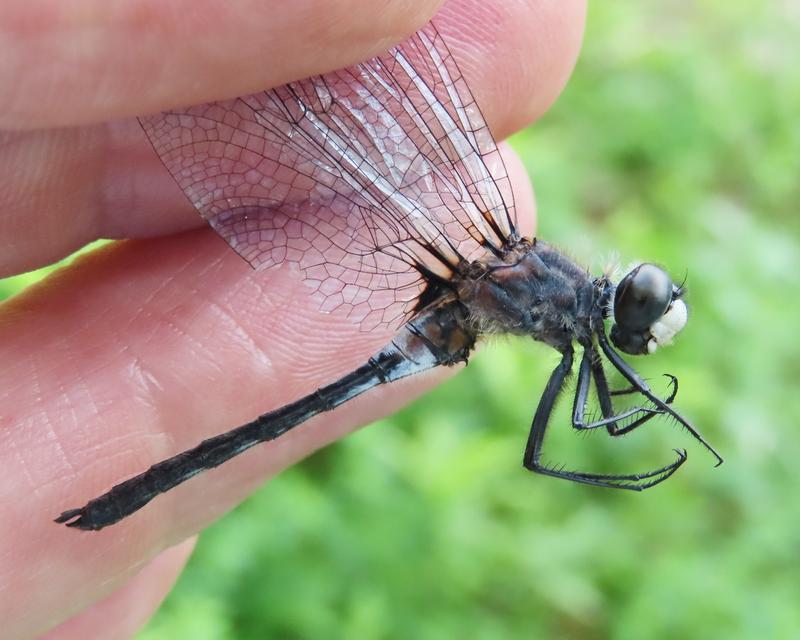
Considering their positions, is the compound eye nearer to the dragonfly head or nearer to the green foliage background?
the dragonfly head

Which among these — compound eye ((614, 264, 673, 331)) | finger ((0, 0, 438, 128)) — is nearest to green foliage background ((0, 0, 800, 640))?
compound eye ((614, 264, 673, 331))

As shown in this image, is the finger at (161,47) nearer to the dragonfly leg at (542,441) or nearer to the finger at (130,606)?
the dragonfly leg at (542,441)

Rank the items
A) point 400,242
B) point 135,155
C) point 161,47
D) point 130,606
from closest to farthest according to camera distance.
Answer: point 161,47
point 135,155
point 400,242
point 130,606

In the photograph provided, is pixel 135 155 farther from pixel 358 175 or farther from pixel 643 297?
pixel 643 297

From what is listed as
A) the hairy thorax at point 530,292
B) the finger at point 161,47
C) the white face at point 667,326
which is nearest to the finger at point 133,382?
the hairy thorax at point 530,292

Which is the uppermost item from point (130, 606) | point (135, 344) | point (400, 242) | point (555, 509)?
point (135, 344)

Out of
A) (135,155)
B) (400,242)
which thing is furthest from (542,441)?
(135,155)

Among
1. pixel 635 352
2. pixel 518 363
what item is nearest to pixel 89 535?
pixel 635 352

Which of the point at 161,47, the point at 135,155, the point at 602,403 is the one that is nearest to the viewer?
the point at 161,47
